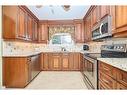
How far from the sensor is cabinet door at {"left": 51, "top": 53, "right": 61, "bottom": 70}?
7.29m

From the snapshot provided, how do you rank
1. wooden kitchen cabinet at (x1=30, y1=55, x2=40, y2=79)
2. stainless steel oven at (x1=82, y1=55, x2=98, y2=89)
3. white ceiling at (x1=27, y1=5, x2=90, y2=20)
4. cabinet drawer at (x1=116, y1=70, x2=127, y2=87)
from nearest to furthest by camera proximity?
1. cabinet drawer at (x1=116, y1=70, x2=127, y2=87)
2. stainless steel oven at (x1=82, y1=55, x2=98, y2=89)
3. wooden kitchen cabinet at (x1=30, y1=55, x2=40, y2=79)
4. white ceiling at (x1=27, y1=5, x2=90, y2=20)

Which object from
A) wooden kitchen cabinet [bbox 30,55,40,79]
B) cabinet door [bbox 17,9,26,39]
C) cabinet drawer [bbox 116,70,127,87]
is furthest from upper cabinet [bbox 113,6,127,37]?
wooden kitchen cabinet [bbox 30,55,40,79]

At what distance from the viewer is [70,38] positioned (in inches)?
311

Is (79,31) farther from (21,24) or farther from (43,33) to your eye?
(21,24)

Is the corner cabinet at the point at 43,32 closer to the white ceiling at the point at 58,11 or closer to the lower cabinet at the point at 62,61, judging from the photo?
the lower cabinet at the point at 62,61

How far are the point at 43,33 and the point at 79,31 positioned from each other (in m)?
1.54

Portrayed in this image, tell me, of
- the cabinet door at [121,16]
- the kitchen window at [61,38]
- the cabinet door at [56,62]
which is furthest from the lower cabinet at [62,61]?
the cabinet door at [121,16]

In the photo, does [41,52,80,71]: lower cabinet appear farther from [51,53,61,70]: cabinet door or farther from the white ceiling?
the white ceiling

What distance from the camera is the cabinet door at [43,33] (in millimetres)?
7723

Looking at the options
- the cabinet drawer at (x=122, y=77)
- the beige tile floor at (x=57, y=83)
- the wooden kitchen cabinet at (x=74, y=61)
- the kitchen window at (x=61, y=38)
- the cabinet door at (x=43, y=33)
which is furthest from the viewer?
the kitchen window at (x=61, y=38)

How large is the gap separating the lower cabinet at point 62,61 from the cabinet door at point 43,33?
0.75m

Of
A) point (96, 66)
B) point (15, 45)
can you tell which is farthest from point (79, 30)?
point (96, 66)

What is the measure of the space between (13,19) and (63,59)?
3420 mm
